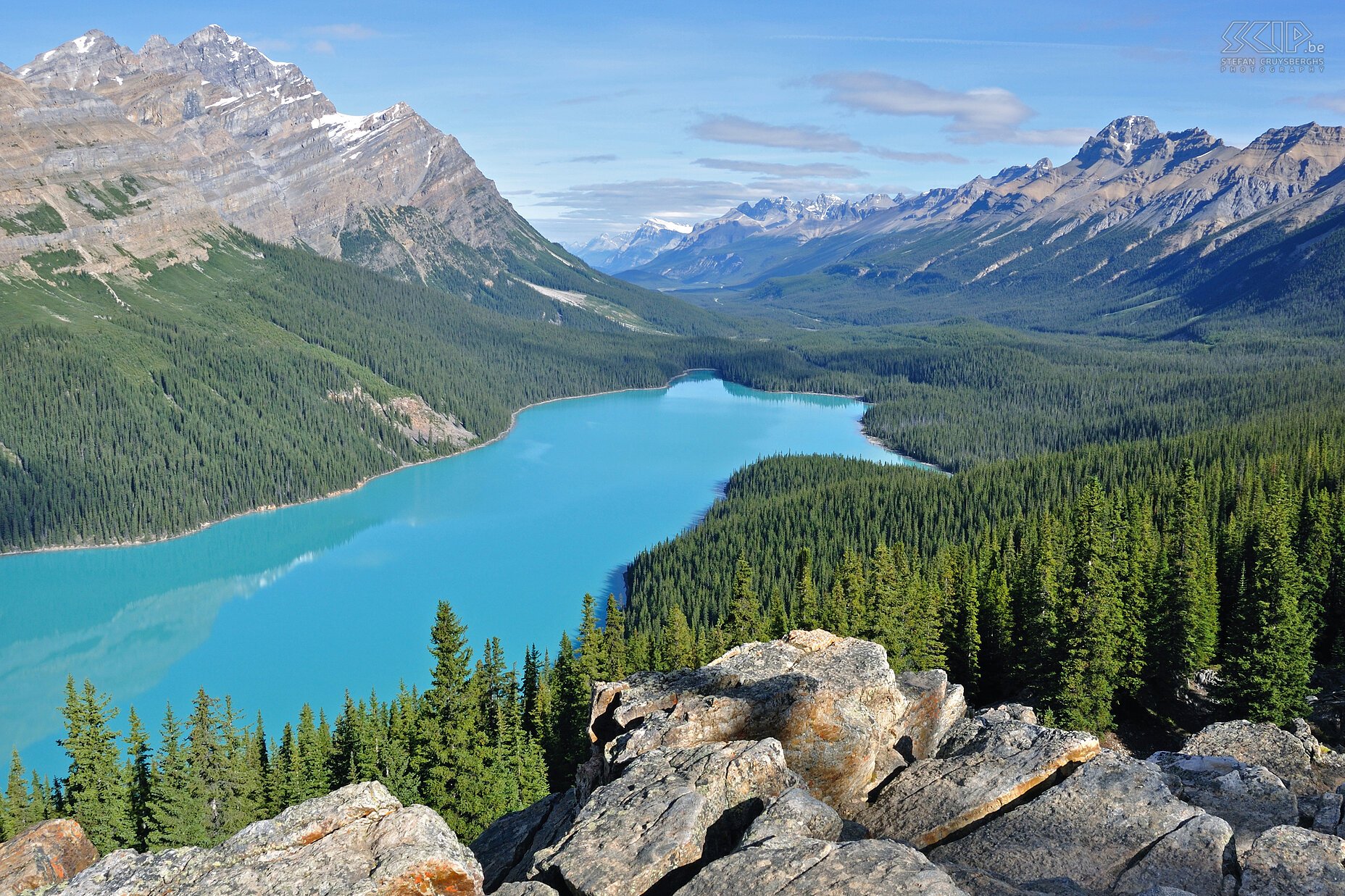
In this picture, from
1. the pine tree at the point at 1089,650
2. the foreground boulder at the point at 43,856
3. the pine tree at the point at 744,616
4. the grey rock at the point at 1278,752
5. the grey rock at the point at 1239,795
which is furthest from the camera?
the pine tree at the point at 744,616

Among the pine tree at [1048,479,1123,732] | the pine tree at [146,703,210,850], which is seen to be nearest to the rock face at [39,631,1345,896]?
the pine tree at [1048,479,1123,732]

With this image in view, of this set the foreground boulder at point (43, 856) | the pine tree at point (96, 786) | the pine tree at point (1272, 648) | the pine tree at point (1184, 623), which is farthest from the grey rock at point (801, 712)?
the pine tree at point (96, 786)

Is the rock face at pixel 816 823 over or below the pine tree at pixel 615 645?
over

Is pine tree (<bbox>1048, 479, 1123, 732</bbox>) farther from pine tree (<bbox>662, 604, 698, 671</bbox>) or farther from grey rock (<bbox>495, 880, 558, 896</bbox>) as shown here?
grey rock (<bbox>495, 880, 558, 896</bbox>)

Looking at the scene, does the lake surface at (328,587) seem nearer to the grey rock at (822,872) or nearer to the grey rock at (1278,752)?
the grey rock at (1278,752)

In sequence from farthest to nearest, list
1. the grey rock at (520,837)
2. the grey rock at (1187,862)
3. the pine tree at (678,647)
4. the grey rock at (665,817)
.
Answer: the pine tree at (678,647) → the grey rock at (520,837) → the grey rock at (665,817) → the grey rock at (1187,862)

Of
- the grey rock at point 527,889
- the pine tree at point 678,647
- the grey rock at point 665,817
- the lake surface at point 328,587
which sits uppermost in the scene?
the grey rock at point 665,817

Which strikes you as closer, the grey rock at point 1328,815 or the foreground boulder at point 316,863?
the foreground boulder at point 316,863
